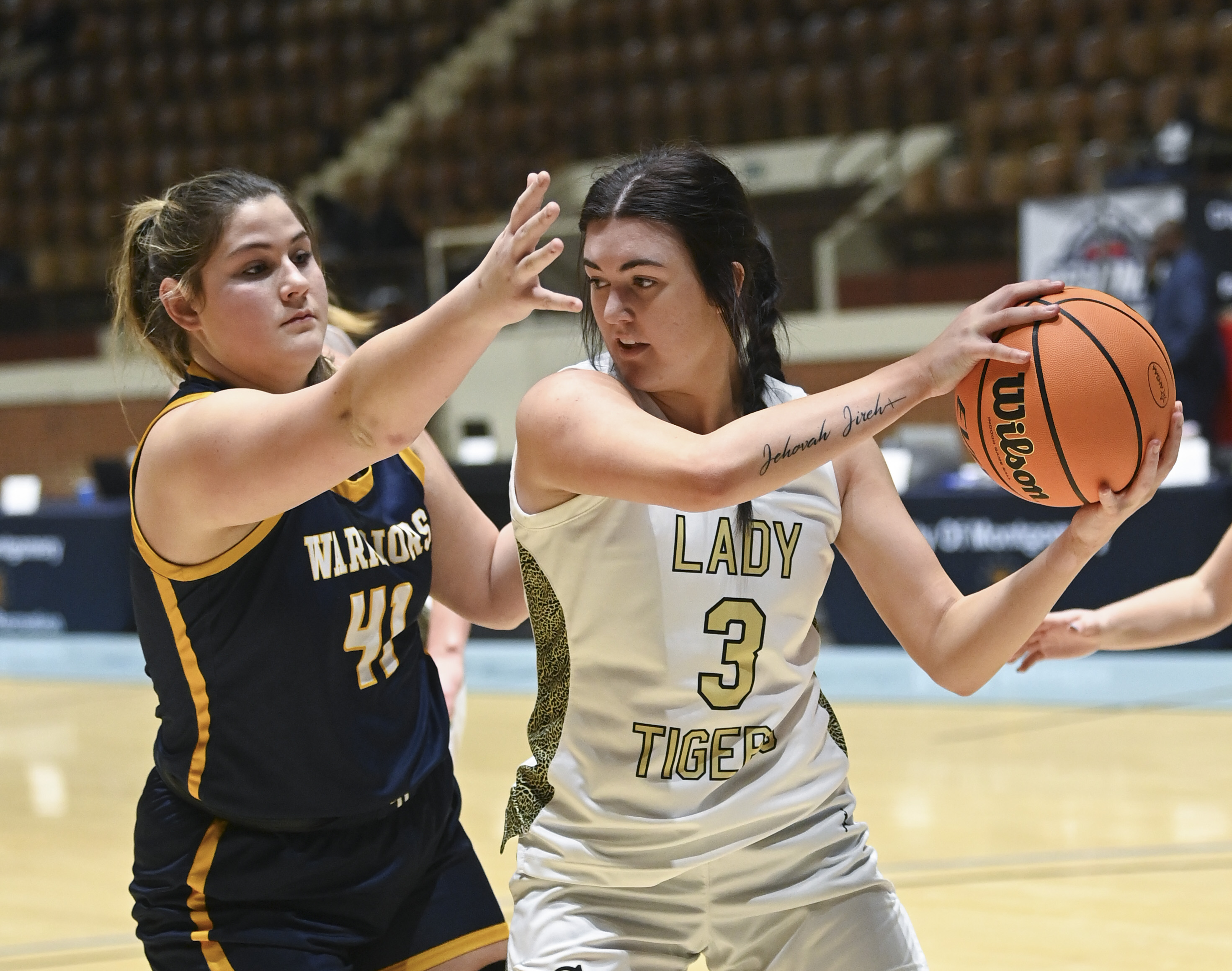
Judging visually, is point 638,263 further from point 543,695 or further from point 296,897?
point 296,897

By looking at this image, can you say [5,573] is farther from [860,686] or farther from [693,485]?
[693,485]

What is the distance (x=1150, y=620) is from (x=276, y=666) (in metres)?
1.48

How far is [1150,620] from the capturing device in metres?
2.69

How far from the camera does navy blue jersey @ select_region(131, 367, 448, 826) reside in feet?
7.08

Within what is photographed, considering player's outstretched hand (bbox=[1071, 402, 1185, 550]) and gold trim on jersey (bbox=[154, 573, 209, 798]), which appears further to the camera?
gold trim on jersey (bbox=[154, 573, 209, 798])

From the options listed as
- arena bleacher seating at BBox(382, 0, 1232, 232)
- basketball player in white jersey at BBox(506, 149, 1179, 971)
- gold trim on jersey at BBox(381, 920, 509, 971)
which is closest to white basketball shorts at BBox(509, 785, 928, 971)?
basketball player in white jersey at BBox(506, 149, 1179, 971)

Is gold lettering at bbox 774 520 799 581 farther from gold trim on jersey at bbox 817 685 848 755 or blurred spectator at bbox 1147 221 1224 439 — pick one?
→ blurred spectator at bbox 1147 221 1224 439

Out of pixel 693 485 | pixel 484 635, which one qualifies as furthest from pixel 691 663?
pixel 484 635

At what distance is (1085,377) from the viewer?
2.00 metres

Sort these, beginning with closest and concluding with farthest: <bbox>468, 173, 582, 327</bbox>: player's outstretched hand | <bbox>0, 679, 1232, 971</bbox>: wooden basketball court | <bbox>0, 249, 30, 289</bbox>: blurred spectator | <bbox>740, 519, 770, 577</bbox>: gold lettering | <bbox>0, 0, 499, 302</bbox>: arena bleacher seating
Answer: <bbox>468, 173, 582, 327</bbox>: player's outstretched hand → <bbox>740, 519, 770, 577</bbox>: gold lettering → <bbox>0, 679, 1232, 971</bbox>: wooden basketball court → <bbox>0, 249, 30, 289</bbox>: blurred spectator → <bbox>0, 0, 499, 302</bbox>: arena bleacher seating

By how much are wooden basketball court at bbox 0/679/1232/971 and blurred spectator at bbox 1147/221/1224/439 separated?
2117 mm

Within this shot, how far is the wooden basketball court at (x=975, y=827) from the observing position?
3.84 metres

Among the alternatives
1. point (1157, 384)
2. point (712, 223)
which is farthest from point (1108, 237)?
point (712, 223)

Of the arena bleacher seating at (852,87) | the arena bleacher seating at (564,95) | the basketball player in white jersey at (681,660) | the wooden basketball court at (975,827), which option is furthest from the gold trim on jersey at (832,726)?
the arena bleacher seating at (852,87)
